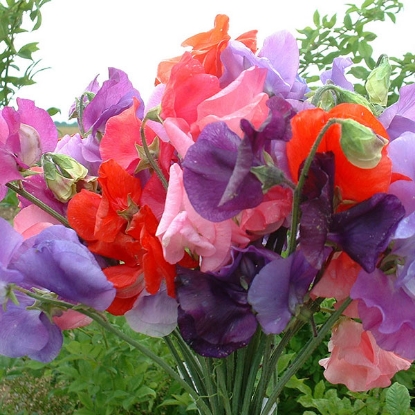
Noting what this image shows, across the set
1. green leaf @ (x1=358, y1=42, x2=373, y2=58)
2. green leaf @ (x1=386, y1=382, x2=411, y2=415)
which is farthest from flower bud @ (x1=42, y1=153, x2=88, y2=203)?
green leaf @ (x1=358, y1=42, x2=373, y2=58)

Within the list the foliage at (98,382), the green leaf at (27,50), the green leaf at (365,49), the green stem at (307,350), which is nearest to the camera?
the green stem at (307,350)

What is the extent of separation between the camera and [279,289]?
41 cm

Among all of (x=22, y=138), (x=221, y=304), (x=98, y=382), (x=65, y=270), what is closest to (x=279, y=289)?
(x=221, y=304)

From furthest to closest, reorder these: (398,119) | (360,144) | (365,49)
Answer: (365,49), (398,119), (360,144)

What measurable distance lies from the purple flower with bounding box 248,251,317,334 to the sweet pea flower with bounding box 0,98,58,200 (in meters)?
0.23

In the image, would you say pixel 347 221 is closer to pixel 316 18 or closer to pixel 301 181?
pixel 301 181

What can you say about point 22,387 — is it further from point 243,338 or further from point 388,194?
point 388,194

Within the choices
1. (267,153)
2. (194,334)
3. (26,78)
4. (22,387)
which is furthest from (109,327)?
(26,78)

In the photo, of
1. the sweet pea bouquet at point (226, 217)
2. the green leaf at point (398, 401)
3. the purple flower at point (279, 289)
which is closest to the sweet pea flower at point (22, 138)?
the sweet pea bouquet at point (226, 217)

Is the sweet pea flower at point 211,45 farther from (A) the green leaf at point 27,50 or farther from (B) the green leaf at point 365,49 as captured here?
(A) the green leaf at point 27,50

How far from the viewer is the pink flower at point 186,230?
41 cm

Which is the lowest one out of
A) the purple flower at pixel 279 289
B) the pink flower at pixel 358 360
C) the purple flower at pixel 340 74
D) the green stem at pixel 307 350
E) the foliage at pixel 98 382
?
the foliage at pixel 98 382

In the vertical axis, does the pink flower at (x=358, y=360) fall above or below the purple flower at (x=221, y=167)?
below

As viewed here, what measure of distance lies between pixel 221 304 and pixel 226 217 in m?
0.07
